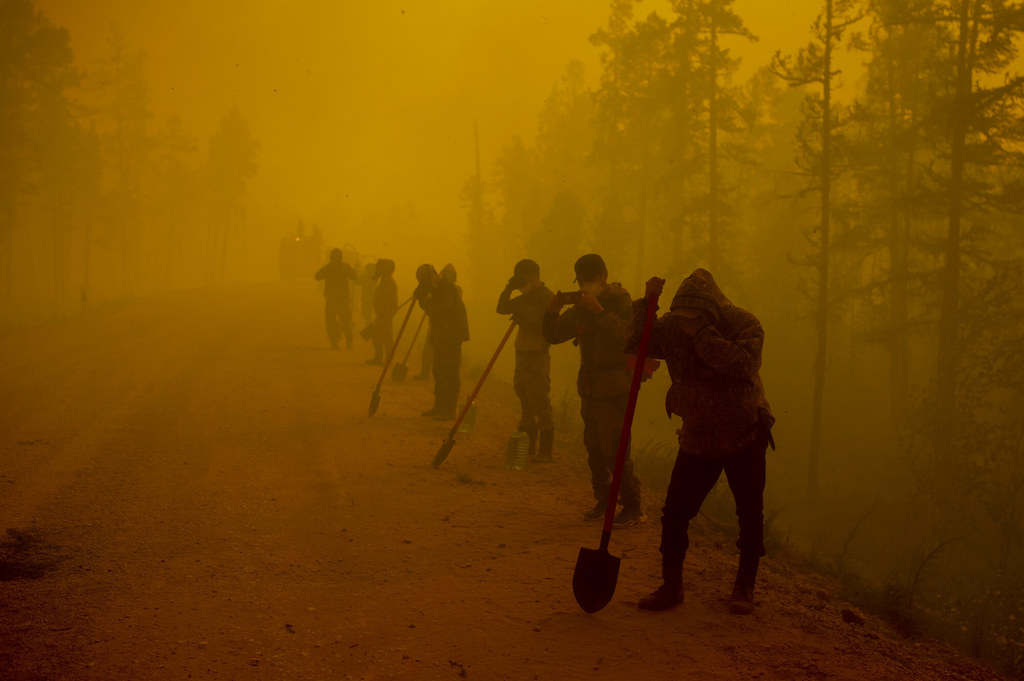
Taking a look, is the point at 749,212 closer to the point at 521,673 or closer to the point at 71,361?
the point at 71,361

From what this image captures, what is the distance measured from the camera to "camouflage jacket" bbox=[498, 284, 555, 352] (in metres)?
9.71

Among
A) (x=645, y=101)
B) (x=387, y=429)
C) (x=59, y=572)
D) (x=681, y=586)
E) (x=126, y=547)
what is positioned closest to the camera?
(x=681, y=586)

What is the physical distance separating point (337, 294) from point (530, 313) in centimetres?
1133

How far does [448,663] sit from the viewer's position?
452 centimetres

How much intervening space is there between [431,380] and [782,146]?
31034mm

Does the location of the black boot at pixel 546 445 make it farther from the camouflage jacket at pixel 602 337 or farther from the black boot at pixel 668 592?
the black boot at pixel 668 592

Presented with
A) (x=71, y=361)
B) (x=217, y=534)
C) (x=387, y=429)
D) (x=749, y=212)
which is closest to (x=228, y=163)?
(x=749, y=212)

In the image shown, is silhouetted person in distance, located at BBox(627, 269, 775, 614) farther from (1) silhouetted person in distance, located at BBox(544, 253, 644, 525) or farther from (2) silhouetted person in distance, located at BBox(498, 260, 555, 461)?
(2) silhouetted person in distance, located at BBox(498, 260, 555, 461)

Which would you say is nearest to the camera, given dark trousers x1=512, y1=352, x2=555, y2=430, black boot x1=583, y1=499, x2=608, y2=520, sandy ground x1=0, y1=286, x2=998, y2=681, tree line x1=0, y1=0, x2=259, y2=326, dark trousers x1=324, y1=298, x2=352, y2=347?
sandy ground x1=0, y1=286, x2=998, y2=681

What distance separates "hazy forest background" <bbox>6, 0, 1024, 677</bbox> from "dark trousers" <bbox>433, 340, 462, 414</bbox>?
3602 mm

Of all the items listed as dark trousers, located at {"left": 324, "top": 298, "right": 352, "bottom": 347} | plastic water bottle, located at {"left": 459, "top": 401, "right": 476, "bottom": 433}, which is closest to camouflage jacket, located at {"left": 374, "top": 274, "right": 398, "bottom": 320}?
dark trousers, located at {"left": 324, "top": 298, "right": 352, "bottom": 347}

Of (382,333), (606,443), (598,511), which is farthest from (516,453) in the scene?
(382,333)

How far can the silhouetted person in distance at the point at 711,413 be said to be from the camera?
4.93 meters

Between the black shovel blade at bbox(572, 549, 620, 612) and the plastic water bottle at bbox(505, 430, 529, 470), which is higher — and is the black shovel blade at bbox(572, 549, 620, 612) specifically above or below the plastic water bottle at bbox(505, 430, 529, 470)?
above
